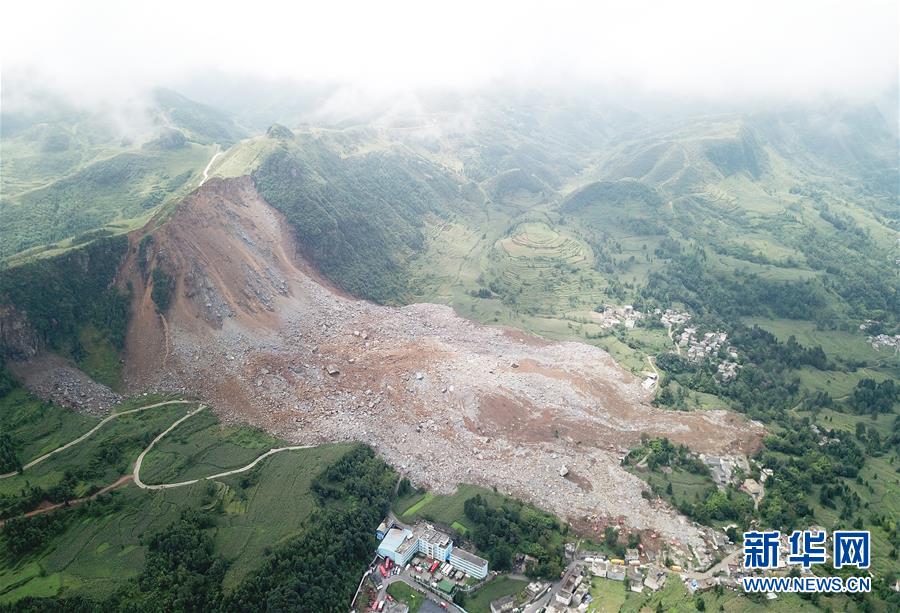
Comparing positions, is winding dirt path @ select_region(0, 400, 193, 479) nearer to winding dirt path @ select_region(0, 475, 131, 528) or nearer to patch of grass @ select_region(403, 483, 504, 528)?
winding dirt path @ select_region(0, 475, 131, 528)

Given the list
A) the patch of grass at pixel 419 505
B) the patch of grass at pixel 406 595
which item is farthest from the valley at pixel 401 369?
the patch of grass at pixel 406 595

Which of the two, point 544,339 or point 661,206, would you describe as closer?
point 544,339

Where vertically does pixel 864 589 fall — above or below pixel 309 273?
below

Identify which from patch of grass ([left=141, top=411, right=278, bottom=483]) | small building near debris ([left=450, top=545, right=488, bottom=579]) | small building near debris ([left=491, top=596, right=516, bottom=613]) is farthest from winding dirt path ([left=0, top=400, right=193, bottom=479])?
small building near debris ([left=491, top=596, right=516, bottom=613])

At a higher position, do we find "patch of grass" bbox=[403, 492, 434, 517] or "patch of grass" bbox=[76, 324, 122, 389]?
"patch of grass" bbox=[76, 324, 122, 389]

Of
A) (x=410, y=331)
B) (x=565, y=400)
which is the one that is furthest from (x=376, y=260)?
(x=565, y=400)

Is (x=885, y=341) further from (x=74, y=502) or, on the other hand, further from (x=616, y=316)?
(x=74, y=502)

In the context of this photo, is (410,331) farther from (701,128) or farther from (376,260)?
(701,128)

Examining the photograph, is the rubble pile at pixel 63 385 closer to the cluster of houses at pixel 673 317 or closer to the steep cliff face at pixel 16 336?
the steep cliff face at pixel 16 336
